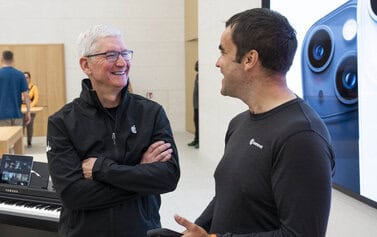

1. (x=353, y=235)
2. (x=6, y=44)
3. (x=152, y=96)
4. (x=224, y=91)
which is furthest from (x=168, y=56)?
(x=224, y=91)

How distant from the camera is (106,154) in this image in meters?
1.82

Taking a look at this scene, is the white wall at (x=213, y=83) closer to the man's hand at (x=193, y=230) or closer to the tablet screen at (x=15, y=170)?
the tablet screen at (x=15, y=170)

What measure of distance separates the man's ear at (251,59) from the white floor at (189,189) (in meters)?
2.87

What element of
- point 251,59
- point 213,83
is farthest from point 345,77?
point 213,83

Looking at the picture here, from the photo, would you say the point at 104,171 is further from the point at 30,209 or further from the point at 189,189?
the point at 189,189

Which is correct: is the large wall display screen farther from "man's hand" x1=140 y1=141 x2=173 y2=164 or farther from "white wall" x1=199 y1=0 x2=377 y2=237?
"white wall" x1=199 y1=0 x2=377 y2=237

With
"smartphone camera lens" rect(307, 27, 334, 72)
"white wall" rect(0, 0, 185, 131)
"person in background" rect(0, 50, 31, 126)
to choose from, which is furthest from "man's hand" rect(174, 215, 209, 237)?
"white wall" rect(0, 0, 185, 131)

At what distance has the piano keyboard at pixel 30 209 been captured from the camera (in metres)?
2.51

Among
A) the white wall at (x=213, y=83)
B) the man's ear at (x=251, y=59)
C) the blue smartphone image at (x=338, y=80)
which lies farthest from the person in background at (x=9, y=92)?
the man's ear at (x=251, y=59)

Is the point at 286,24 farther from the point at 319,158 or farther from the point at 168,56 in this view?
the point at 168,56

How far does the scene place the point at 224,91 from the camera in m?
1.44

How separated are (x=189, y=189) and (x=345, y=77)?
10.7 ft

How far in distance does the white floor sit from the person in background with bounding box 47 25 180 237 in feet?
7.35

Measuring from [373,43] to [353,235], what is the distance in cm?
115
